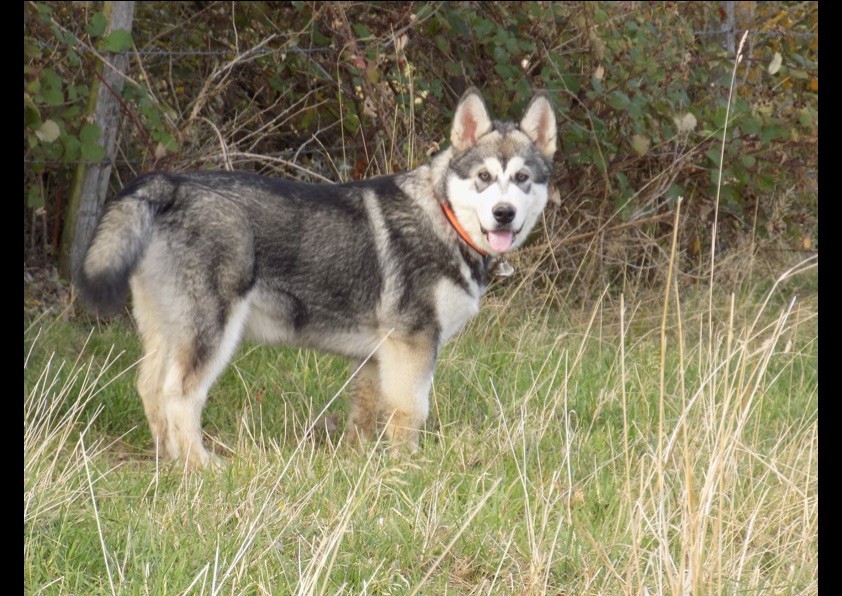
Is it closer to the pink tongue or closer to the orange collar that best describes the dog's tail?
the orange collar

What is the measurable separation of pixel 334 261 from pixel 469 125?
2.75 ft

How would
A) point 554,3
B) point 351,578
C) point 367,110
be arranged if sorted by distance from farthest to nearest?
point 554,3 → point 367,110 → point 351,578

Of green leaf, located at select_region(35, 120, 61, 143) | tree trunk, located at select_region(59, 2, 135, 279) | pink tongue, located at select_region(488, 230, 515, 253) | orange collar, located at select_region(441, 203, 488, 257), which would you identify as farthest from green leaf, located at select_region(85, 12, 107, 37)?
pink tongue, located at select_region(488, 230, 515, 253)

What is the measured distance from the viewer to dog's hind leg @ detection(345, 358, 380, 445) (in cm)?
465

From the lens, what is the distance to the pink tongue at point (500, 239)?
4.46 m

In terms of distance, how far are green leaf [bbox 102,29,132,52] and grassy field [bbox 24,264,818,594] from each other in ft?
5.00

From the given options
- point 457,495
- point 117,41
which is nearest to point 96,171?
point 117,41

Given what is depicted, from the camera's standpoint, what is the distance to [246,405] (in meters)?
4.75

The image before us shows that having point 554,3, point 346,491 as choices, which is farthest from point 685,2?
point 346,491

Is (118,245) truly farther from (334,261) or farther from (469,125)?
(469,125)

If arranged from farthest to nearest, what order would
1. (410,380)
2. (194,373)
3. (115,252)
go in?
(410,380) < (194,373) < (115,252)

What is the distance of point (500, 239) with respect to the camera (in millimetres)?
4465

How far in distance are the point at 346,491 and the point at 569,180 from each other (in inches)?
142
